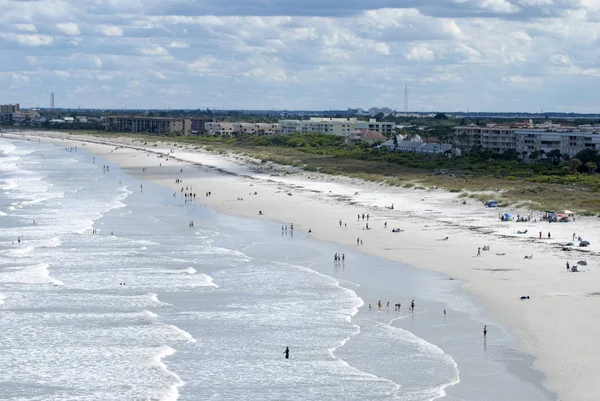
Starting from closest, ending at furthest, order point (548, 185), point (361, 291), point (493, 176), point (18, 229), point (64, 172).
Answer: point (361, 291) < point (18, 229) < point (548, 185) < point (493, 176) < point (64, 172)

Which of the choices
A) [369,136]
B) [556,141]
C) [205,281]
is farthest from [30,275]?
[369,136]

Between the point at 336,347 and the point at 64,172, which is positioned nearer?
the point at 336,347

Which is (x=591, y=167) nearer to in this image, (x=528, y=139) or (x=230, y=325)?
(x=528, y=139)

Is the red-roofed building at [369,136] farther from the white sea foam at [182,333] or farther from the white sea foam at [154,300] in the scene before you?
the white sea foam at [182,333]

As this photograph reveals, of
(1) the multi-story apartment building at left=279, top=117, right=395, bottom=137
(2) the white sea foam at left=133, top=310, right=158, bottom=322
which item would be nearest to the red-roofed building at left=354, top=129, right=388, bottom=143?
(1) the multi-story apartment building at left=279, top=117, right=395, bottom=137

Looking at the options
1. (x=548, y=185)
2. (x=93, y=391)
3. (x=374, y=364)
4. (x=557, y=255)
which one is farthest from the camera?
(x=548, y=185)

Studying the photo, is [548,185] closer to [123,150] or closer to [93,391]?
[93,391]

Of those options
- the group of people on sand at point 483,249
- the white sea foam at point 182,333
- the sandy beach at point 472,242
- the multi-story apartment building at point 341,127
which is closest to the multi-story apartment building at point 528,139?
the sandy beach at point 472,242

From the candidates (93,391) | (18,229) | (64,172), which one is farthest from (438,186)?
(93,391)
